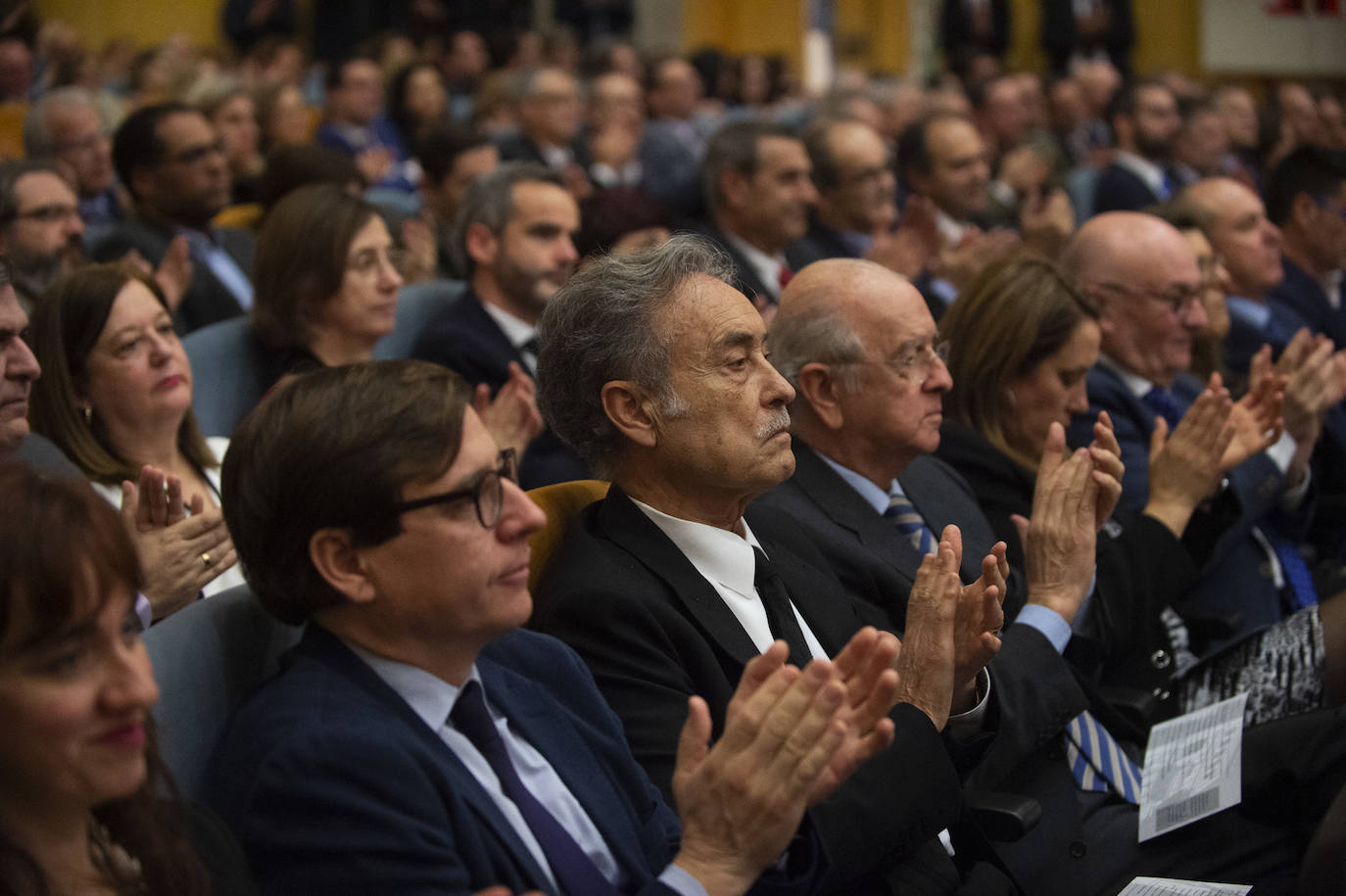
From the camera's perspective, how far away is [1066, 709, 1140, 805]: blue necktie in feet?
7.58

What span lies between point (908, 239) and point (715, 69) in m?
6.99

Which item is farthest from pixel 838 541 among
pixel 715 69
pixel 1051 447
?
pixel 715 69

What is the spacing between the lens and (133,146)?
4.34m

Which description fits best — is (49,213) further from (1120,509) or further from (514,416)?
(1120,509)

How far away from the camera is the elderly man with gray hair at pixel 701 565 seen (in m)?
1.74

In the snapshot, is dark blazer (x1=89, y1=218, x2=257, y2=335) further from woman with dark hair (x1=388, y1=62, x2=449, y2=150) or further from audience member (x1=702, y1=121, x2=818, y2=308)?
woman with dark hair (x1=388, y1=62, x2=449, y2=150)

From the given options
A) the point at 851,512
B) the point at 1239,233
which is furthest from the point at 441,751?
the point at 1239,233

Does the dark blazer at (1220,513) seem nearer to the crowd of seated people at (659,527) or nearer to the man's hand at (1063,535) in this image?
the crowd of seated people at (659,527)

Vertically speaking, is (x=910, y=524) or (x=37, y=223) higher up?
(x=37, y=223)

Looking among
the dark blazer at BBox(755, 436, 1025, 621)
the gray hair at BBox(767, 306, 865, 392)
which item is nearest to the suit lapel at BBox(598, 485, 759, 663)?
the dark blazer at BBox(755, 436, 1025, 621)

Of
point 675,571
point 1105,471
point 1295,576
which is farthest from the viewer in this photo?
point 1295,576

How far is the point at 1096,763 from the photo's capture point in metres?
2.33

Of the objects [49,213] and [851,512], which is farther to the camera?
[49,213]

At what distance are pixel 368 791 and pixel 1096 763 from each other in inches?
56.3
